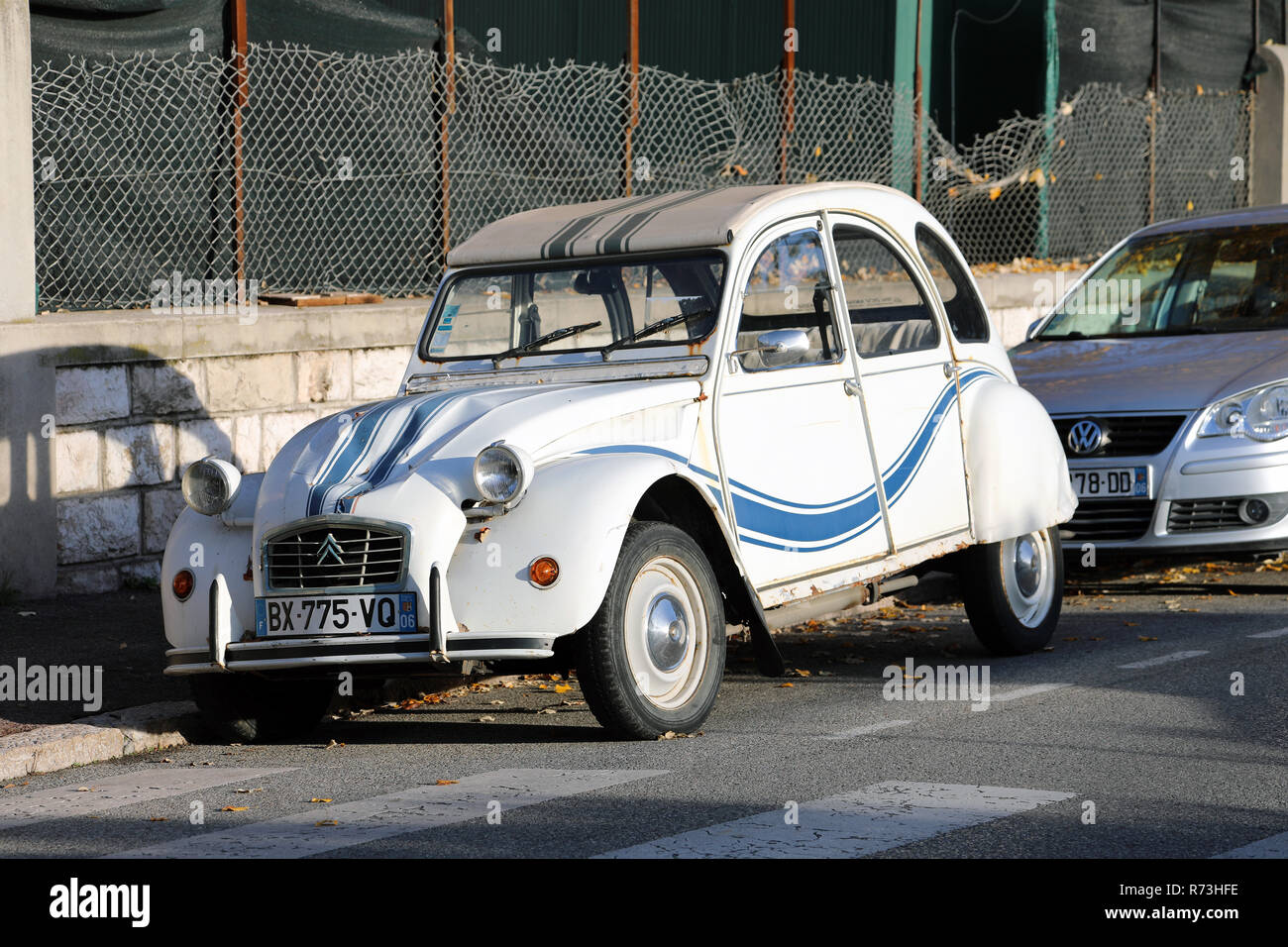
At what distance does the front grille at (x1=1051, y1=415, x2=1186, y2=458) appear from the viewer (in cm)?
1023

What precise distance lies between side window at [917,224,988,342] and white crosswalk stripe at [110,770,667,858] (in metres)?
3.40

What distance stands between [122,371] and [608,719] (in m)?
4.38

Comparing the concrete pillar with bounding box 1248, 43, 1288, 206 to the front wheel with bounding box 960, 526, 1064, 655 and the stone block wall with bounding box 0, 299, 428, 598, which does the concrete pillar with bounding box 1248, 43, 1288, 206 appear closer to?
the stone block wall with bounding box 0, 299, 428, 598

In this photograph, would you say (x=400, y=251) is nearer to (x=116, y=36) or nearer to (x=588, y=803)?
(x=116, y=36)

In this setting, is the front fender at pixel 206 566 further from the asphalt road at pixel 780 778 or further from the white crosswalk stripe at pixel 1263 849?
the white crosswalk stripe at pixel 1263 849

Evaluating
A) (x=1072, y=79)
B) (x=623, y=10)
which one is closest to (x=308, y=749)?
(x=623, y=10)

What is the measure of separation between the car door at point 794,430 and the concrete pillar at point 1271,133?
14.6 metres

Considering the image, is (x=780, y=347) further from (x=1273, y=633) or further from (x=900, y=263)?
(x=1273, y=633)

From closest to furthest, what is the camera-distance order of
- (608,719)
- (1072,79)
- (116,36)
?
(608,719)
(116,36)
(1072,79)

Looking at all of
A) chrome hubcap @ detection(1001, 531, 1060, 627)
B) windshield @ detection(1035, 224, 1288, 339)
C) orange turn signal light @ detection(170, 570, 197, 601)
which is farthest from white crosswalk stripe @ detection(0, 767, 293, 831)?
windshield @ detection(1035, 224, 1288, 339)

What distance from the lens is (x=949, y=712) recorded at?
297 inches

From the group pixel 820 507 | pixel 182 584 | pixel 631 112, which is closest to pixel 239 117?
pixel 631 112

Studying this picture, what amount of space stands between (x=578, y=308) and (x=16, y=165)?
138 inches

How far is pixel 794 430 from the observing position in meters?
7.75
